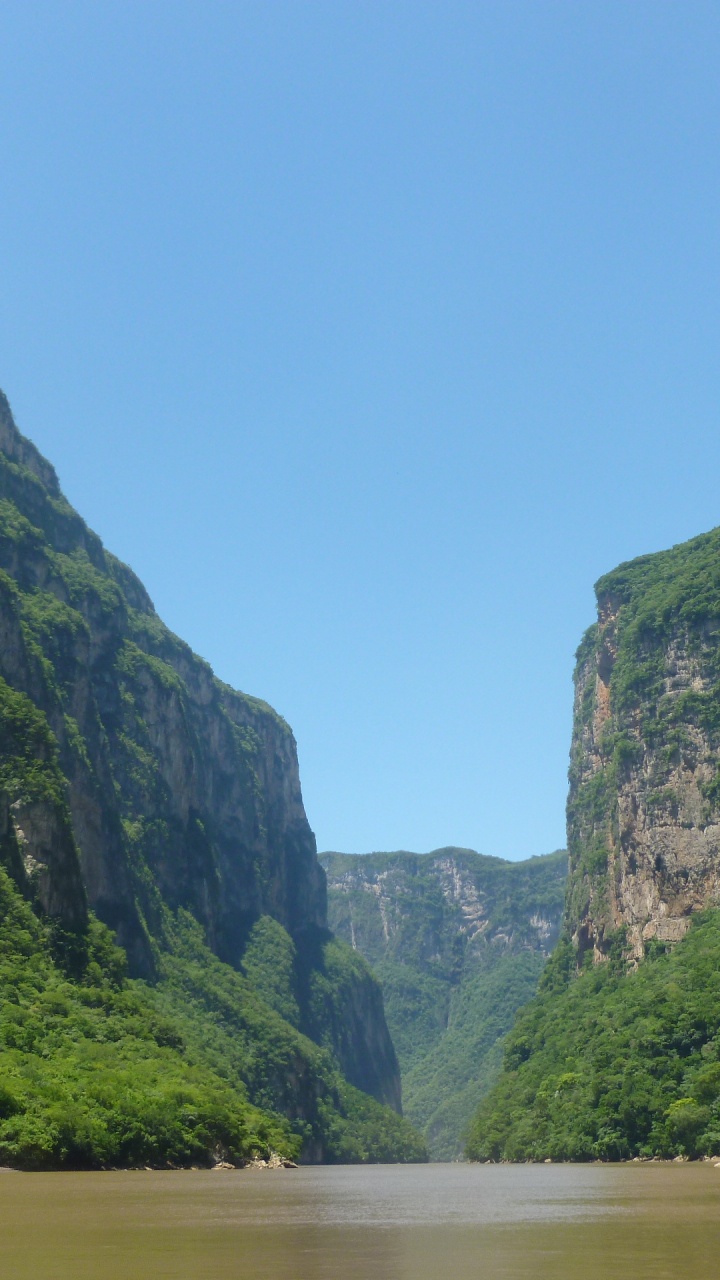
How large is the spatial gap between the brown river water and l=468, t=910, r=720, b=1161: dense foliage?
46299 millimetres

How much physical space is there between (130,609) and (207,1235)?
560 ft

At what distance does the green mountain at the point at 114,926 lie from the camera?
66.2 meters

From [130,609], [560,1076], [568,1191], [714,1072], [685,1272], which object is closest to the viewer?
[685,1272]

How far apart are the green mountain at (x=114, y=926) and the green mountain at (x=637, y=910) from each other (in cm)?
2391

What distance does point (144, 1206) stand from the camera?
33375mm

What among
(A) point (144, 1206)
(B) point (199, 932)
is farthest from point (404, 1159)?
(A) point (144, 1206)

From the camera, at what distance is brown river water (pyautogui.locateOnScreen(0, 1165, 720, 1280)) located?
19391mm

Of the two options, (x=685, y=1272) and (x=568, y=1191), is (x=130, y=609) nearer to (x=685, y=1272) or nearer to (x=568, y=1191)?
(x=568, y=1191)

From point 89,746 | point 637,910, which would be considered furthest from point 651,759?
point 89,746

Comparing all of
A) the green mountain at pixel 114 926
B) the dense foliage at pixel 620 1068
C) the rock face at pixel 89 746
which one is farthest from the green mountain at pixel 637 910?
the rock face at pixel 89 746

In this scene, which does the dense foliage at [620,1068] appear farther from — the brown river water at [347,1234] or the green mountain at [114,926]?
the brown river water at [347,1234]

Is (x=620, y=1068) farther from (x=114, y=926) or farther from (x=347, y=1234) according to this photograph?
(x=347, y=1234)

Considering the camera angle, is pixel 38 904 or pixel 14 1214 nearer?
pixel 14 1214

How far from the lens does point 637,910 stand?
137 meters
